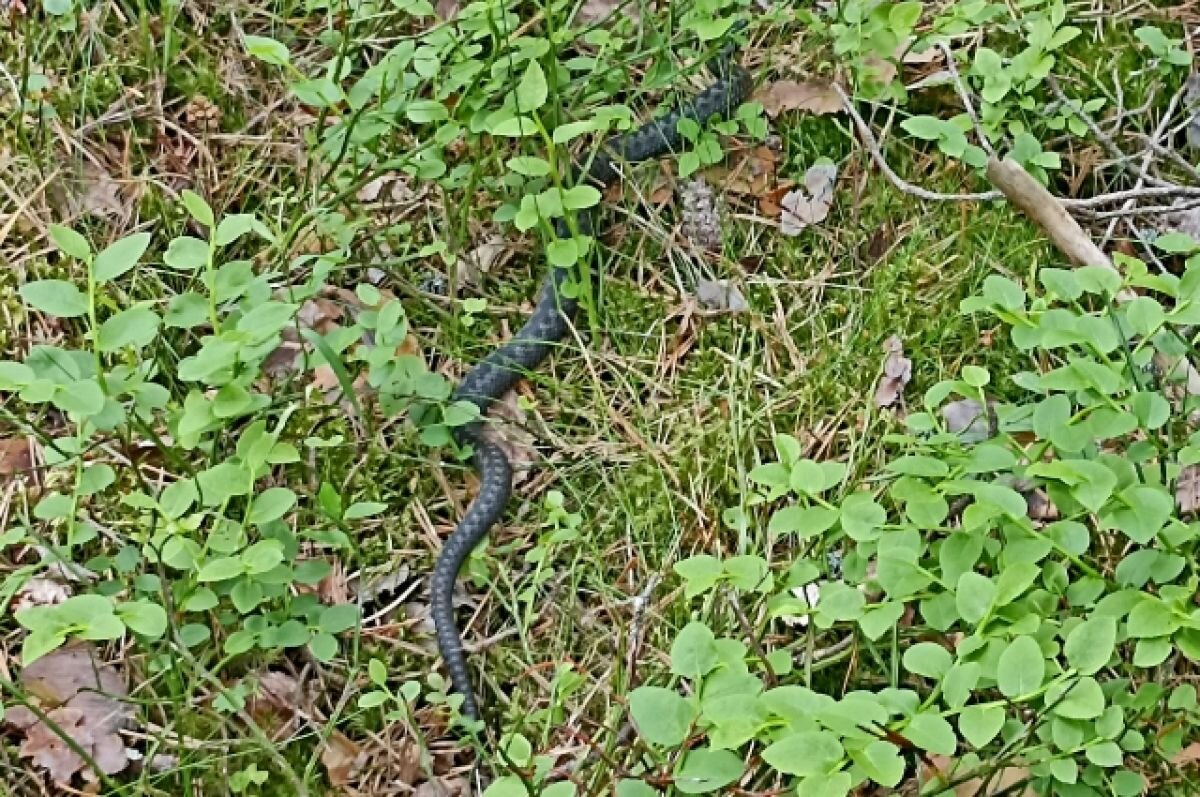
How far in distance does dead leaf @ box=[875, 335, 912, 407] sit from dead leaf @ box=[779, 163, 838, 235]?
653mm

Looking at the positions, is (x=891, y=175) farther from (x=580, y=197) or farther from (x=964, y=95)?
(x=580, y=197)

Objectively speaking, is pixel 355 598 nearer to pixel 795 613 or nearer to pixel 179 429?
pixel 179 429

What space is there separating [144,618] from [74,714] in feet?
2.22

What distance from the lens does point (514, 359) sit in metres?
4.88

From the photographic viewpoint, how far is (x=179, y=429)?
4094 mm

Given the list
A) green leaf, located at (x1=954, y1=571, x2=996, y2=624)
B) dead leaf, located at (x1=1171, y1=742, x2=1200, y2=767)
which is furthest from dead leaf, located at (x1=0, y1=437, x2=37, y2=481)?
dead leaf, located at (x1=1171, y1=742, x2=1200, y2=767)

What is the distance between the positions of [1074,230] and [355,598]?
8.68 ft

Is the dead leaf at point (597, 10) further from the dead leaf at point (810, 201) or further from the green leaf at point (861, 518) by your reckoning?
the green leaf at point (861, 518)

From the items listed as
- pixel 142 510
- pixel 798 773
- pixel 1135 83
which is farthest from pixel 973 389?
pixel 142 510

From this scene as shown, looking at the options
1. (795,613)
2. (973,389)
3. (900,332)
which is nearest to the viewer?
(795,613)

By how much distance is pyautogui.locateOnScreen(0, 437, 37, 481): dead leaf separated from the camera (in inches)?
181

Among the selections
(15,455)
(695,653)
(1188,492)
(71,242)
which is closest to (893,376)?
(1188,492)

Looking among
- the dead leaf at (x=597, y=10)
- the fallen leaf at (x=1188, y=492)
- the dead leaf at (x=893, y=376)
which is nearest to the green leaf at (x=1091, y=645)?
the fallen leaf at (x=1188, y=492)

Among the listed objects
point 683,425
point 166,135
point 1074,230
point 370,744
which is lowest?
point 370,744
